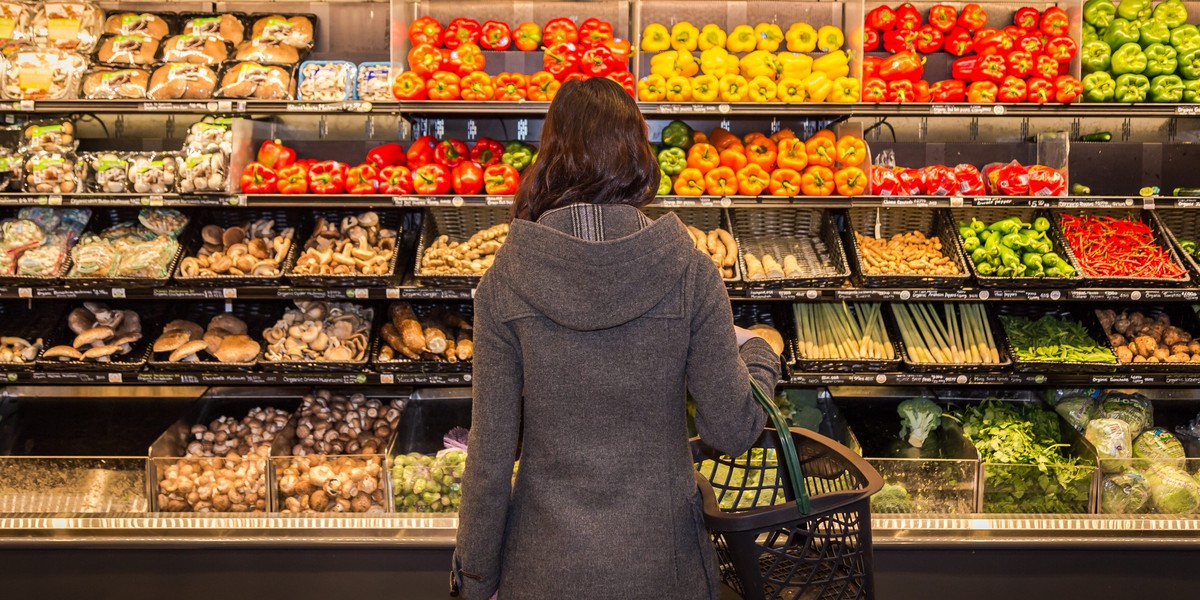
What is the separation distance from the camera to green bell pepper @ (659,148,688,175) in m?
Answer: 3.92

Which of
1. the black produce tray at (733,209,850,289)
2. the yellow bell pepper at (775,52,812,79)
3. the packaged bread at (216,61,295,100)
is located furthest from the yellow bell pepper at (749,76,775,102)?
the packaged bread at (216,61,295,100)

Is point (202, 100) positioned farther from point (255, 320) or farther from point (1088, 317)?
point (1088, 317)

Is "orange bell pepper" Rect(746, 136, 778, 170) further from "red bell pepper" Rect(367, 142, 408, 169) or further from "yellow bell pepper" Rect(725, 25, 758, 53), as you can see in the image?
"red bell pepper" Rect(367, 142, 408, 169)

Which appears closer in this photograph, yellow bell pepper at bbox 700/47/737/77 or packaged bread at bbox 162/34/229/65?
yellow bell pepper at bbox 700/47/737/77

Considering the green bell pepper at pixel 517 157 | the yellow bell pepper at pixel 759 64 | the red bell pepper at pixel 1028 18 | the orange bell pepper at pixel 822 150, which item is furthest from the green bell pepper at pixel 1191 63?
the green bell pepper at pixel 517 157

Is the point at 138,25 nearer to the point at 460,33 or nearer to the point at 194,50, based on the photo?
the point at 194,50

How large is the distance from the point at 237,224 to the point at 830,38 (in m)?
2.86

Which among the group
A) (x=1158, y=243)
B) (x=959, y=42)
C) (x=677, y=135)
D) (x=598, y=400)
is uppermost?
(x=959, y=42)

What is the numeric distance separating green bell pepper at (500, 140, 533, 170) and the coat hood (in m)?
2.22

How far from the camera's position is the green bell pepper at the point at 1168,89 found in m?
3.77

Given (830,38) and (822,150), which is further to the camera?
(830,38)

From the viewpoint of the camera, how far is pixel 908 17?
411cm

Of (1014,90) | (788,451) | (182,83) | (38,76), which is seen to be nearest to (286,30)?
(182,83)

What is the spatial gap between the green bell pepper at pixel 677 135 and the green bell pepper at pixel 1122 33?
1.90 metres
